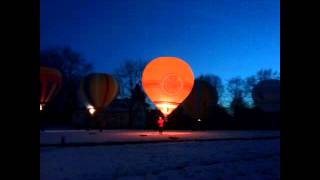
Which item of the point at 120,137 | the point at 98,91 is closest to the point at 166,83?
the point at 120,137

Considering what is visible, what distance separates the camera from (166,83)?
20.6 metres

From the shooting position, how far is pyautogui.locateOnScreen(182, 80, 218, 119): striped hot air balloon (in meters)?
33.1

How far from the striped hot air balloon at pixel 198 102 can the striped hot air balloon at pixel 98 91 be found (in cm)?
718

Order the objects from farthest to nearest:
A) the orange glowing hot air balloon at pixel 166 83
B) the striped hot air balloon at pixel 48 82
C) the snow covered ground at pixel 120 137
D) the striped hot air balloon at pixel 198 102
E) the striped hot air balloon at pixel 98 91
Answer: the striped hot air balloon at pixel 198 102 → the striped hot air balloon at pixel 98 91 → the striped hot air balloon at pixel 48 82 → the orange glowing hot air balloon at pixel 166 83 → the snow covered ground at pixel 120 137

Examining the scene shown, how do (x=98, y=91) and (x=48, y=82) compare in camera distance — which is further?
(x=98, y=91)

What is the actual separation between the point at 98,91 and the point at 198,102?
31.2 feet

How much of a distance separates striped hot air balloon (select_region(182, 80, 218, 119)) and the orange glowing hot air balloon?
1132 cm

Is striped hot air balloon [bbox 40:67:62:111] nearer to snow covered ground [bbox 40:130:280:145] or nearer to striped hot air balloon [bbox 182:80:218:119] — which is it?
snow covered ground [bbox 40:130:280:145]

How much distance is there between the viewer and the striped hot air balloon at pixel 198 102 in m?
33.1

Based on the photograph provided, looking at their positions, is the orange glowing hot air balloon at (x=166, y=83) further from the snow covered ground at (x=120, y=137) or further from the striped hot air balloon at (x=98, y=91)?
the striped hot air balloon at (x=98, y=91)

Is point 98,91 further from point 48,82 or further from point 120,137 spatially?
point 120,137

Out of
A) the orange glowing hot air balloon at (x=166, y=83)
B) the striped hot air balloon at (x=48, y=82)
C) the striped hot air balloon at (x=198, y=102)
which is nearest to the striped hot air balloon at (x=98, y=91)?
the striped hot air balloon at (x=48, y=82)
